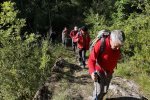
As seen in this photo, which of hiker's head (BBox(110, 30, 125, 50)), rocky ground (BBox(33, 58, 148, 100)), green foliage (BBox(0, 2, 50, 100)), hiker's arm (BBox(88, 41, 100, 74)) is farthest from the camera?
green foliage (BBox(0, 2, 50, 100))

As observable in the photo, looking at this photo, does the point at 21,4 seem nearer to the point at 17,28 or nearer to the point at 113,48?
the point at 17,28

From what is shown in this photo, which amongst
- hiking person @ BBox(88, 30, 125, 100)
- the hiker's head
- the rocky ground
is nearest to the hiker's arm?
hiking person @ BBox(88, 30, 125, 100)

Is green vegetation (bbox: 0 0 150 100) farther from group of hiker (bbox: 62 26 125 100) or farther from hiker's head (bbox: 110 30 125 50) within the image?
hiker's head (bbox: 110 30 125 50)

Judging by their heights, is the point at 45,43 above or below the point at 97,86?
above

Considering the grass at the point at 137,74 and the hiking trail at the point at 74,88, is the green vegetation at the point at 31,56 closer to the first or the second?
the grass at the point at 137,74

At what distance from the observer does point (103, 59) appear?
23.7 ft

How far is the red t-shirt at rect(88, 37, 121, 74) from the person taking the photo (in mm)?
7043

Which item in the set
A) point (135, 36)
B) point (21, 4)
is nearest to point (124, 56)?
point (135, 36)

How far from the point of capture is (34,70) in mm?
11172

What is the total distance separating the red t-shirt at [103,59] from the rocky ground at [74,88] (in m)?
1.82

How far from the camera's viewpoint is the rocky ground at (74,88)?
9.52 m

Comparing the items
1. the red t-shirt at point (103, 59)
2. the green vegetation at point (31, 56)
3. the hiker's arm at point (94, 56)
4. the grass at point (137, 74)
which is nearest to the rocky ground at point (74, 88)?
the grass at point (137, 74)

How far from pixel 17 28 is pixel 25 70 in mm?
1237

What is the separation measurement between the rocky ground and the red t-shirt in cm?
182
